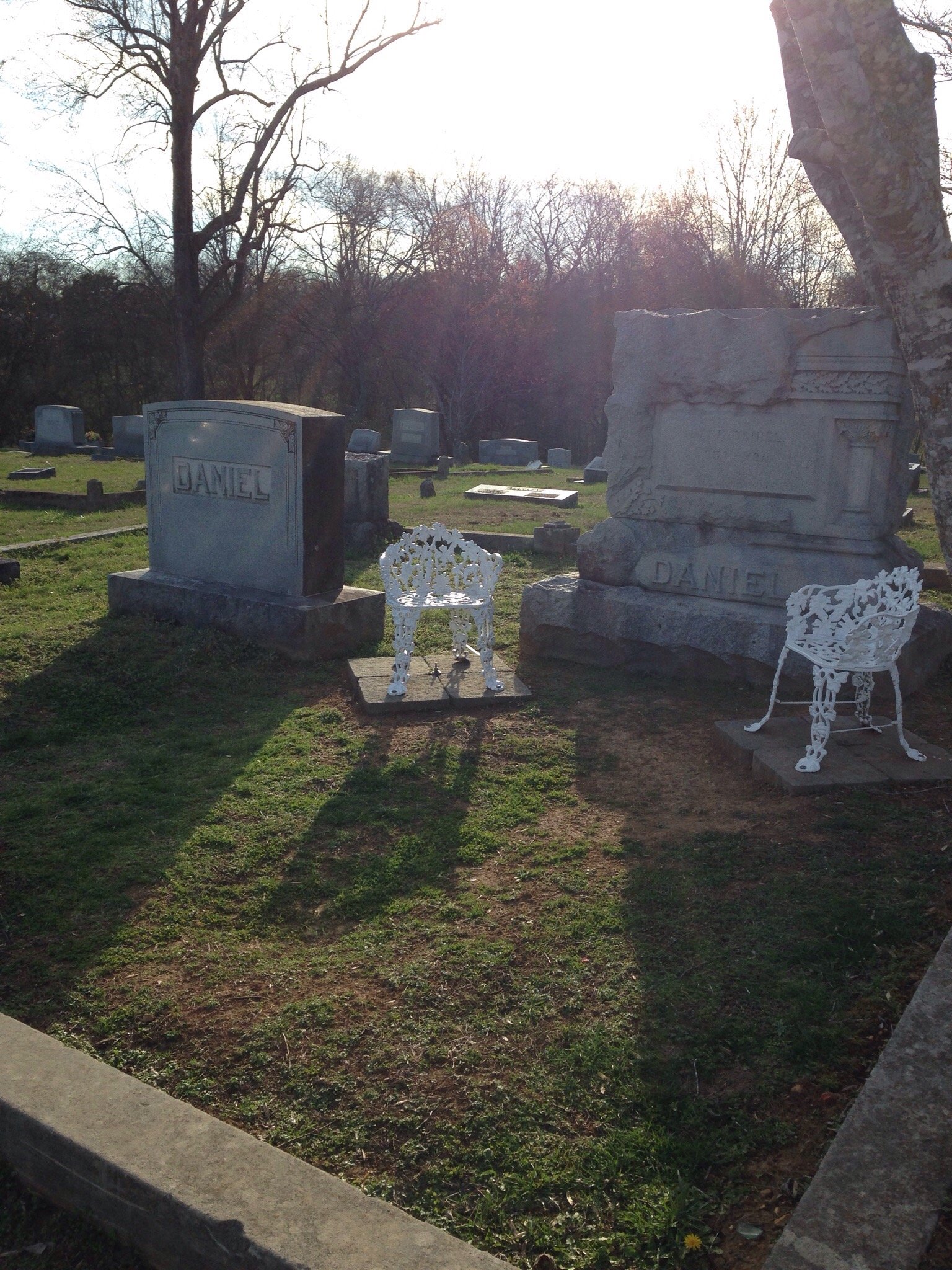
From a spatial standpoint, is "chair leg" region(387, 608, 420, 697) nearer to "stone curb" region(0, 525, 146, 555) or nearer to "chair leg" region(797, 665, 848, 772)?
"chair leg" region(797, 665, 848, 772)

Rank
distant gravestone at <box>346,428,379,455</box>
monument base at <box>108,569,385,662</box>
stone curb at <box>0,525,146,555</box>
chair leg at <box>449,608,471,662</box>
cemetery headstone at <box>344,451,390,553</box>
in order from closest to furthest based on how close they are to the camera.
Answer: chair leg at <box>449,608,471,662</box>, monument base at <box>108,569,385,662</box>, stone curb at <box>0,525,146,555</box>, cemetery headstone at <box>344,451,390,553</box>, distant gravestone at <box>346,428,379,455</box>

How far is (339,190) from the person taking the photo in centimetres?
3025

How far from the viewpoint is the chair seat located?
566 cm

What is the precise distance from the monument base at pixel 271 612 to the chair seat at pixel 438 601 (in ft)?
2.90

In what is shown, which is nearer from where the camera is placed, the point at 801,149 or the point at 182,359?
the point at 801,149

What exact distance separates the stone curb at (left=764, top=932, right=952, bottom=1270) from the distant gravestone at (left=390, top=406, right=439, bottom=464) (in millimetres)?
21872

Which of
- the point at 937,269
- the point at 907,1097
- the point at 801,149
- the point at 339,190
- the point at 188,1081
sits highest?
the point at 339,190

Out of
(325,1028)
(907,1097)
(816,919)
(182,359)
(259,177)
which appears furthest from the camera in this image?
(259,177)

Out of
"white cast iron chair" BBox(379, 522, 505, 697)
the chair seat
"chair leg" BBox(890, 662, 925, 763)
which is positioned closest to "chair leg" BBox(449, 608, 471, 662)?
"white cast iron chair" BBox(379, 522, 505, 697)

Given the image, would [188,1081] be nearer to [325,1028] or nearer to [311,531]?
[325,1028]

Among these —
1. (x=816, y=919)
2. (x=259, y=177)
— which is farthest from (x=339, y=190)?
(x=816, y=919)

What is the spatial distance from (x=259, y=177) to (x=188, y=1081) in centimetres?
1807

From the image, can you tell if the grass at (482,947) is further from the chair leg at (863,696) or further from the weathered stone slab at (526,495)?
the weathered stone slab at (526,495)

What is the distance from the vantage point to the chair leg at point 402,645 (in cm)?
560
